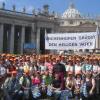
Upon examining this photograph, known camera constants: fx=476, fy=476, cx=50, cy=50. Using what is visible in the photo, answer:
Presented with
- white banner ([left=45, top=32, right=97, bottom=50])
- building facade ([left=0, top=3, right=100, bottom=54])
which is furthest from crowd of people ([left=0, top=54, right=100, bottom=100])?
building facade ([left=0, top=3, right=100, bottom=54])

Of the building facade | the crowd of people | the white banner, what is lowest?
the crowd of people

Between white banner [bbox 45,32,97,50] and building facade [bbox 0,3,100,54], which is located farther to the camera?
building facade [bbox 0,3,100,54]

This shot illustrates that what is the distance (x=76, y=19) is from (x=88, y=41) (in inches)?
5551

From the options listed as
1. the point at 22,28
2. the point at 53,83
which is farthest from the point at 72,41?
the point at 22,28

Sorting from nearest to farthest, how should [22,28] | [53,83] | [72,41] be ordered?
[53,83] → [72,41] → [22,28]

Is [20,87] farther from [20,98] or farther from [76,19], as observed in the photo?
[76,19]

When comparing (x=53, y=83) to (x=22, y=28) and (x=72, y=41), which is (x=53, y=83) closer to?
(x=72, y=41)

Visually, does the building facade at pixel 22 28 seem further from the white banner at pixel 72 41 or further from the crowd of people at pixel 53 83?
the crowd of people at pixel 53 83

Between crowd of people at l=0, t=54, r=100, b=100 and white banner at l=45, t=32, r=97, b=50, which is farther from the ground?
white banner at l=45, t=32, r=97, b=50

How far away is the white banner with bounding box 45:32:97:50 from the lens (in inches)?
737

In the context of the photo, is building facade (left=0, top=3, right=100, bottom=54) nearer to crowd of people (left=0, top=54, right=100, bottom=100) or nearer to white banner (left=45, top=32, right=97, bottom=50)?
white banner (left=45, top=32, right=97, bottom=50)

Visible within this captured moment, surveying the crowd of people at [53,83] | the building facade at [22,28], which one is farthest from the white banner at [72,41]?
the building facade at [22,28]

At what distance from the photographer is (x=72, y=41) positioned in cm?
1934

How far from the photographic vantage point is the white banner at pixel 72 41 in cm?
1872
